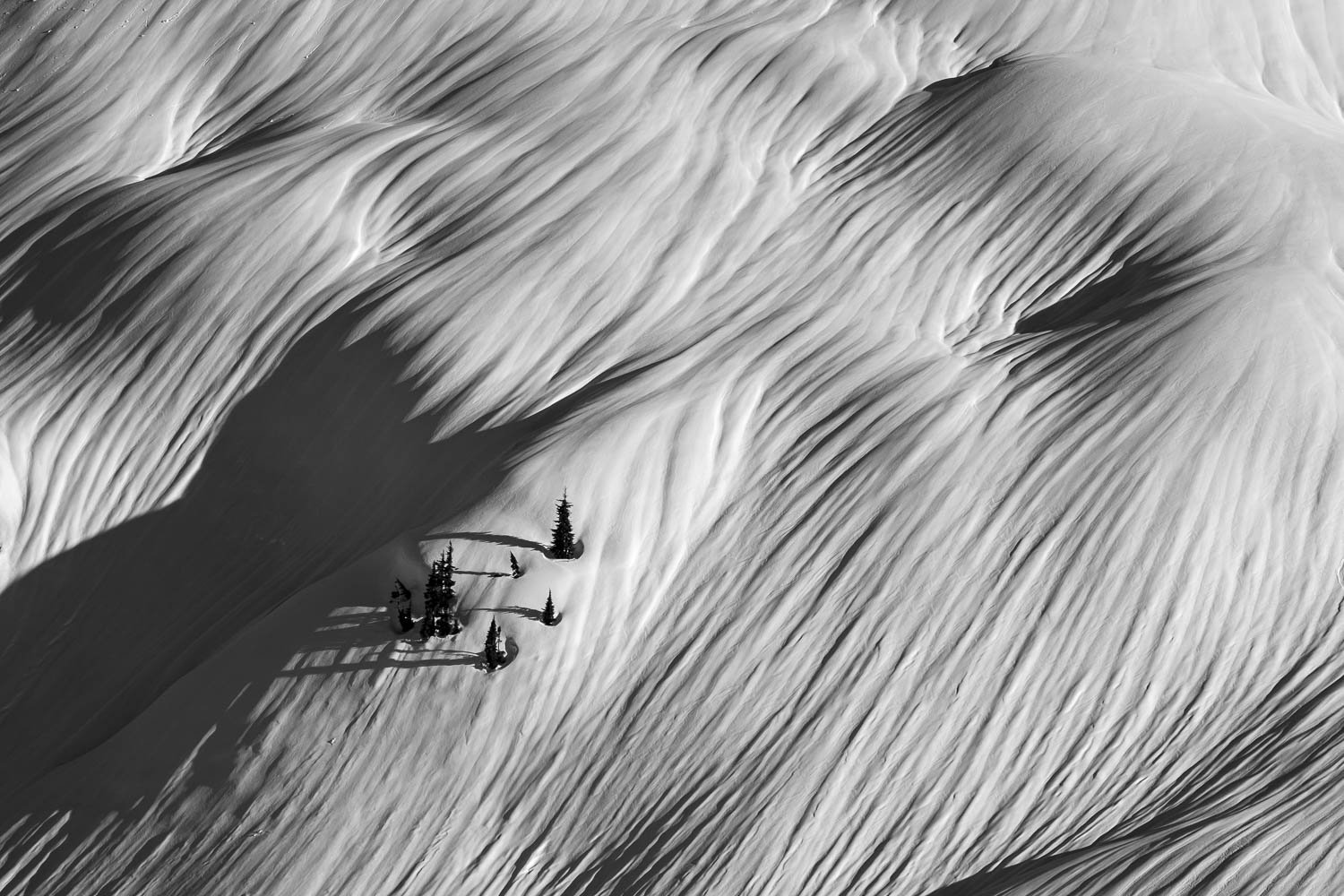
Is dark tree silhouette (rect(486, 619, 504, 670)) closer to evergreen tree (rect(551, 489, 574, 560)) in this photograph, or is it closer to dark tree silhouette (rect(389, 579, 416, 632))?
dark tree silhouette (rect(389, 579, 416, 632))

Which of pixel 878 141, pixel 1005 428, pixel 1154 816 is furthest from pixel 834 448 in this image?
pixel 878 141

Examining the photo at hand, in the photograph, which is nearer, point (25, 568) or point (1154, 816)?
point (1154, 816)

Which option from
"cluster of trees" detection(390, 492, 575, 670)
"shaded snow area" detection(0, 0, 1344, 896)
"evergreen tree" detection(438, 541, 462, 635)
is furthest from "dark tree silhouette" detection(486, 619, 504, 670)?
"evergreen tree" detection(438, 541, 462, 635)

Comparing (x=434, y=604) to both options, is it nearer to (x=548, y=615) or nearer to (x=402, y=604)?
(x=402, y=604)

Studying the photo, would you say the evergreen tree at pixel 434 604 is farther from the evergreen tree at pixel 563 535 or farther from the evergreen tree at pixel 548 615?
the evergreen tree at pixel 563 535

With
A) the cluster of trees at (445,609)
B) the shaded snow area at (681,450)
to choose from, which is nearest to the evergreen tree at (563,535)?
the cluster of trees at (445,609)

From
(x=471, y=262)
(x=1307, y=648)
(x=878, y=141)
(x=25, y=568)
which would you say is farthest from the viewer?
(x=878, y=141)

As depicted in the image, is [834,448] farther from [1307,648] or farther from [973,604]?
[1307,648]
